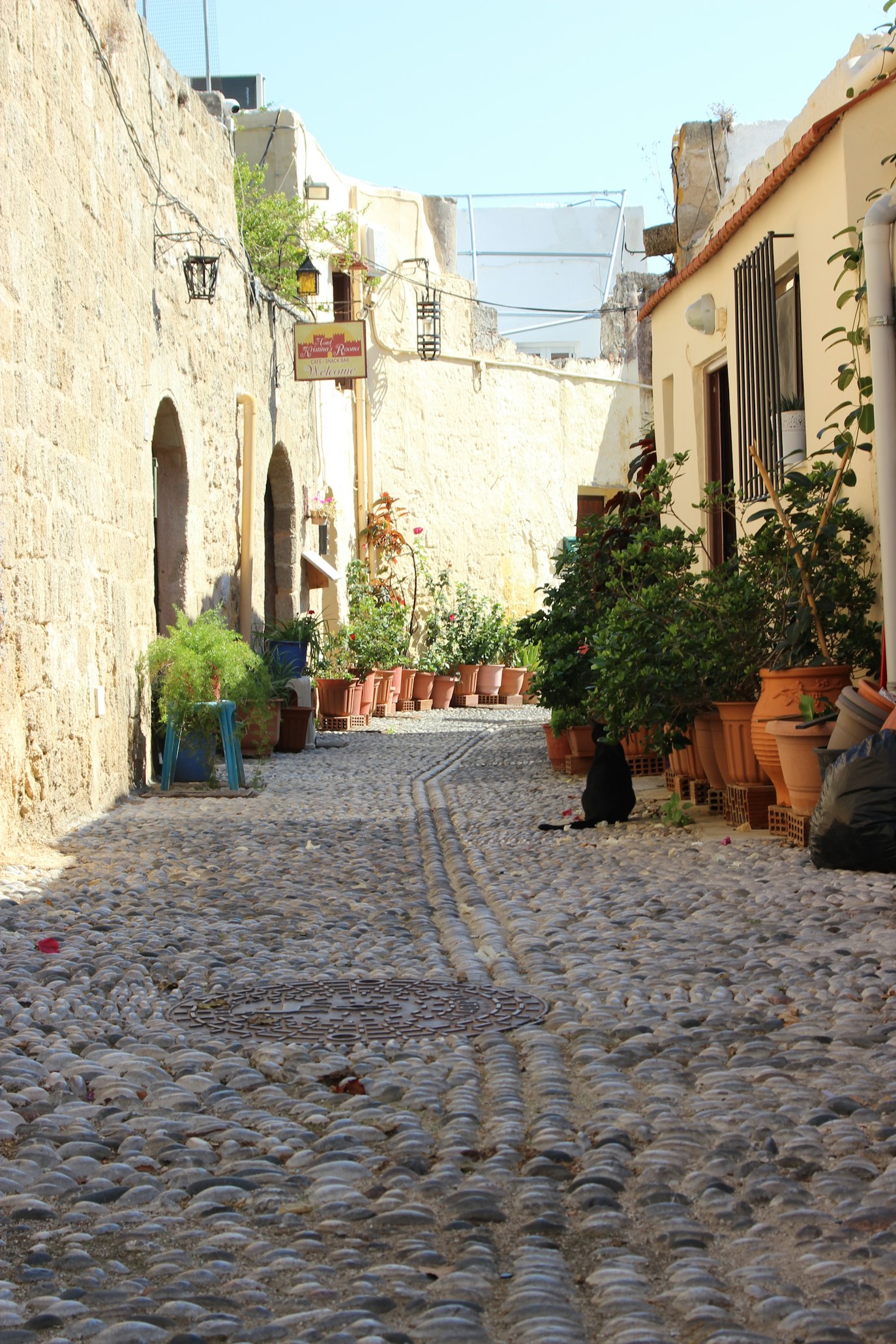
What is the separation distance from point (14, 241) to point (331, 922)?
3.47 meters

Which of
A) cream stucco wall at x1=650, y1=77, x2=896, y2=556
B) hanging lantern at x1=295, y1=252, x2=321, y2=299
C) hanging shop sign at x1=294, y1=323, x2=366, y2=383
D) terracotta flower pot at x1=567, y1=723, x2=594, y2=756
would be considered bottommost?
terracotta flower pot at x1=567, y1=723, x2=594, y2=756

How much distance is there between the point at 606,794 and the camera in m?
6.95

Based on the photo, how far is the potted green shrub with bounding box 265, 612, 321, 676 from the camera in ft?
42.6

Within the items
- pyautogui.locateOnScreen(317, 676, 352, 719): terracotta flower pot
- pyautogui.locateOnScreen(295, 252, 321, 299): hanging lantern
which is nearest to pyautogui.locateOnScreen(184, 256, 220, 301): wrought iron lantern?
pyautogui.locateOnScreen(295, 252, 321, 299): hanging lantern

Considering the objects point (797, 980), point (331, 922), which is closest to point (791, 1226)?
point (797, 980)

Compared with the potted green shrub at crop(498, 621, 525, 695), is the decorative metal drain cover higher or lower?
lower

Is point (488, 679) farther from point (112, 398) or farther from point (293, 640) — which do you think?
point (112, 398)

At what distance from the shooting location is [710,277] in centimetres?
950

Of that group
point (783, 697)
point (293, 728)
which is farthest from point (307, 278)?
point (783, 697)

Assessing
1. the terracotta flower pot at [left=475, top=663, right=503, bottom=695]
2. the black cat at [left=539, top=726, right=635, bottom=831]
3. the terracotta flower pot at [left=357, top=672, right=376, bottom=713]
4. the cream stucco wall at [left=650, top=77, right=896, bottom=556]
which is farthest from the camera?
the terracotta flower pot at [left=475, top=663, right=503, bottom=695]

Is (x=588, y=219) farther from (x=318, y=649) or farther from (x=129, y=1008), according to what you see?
(x=129, y=1008)

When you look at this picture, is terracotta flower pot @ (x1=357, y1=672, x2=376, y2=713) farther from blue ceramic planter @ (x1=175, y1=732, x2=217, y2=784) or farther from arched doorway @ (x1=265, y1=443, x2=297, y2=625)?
blue ceramic planter @ (x1=175, y1=732, x2=217, y2=784)

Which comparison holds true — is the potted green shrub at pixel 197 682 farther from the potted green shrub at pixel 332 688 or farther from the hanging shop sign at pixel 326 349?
the potted green shrub at pixel 332 688

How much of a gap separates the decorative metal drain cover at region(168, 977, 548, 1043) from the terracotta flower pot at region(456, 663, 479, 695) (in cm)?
1558
